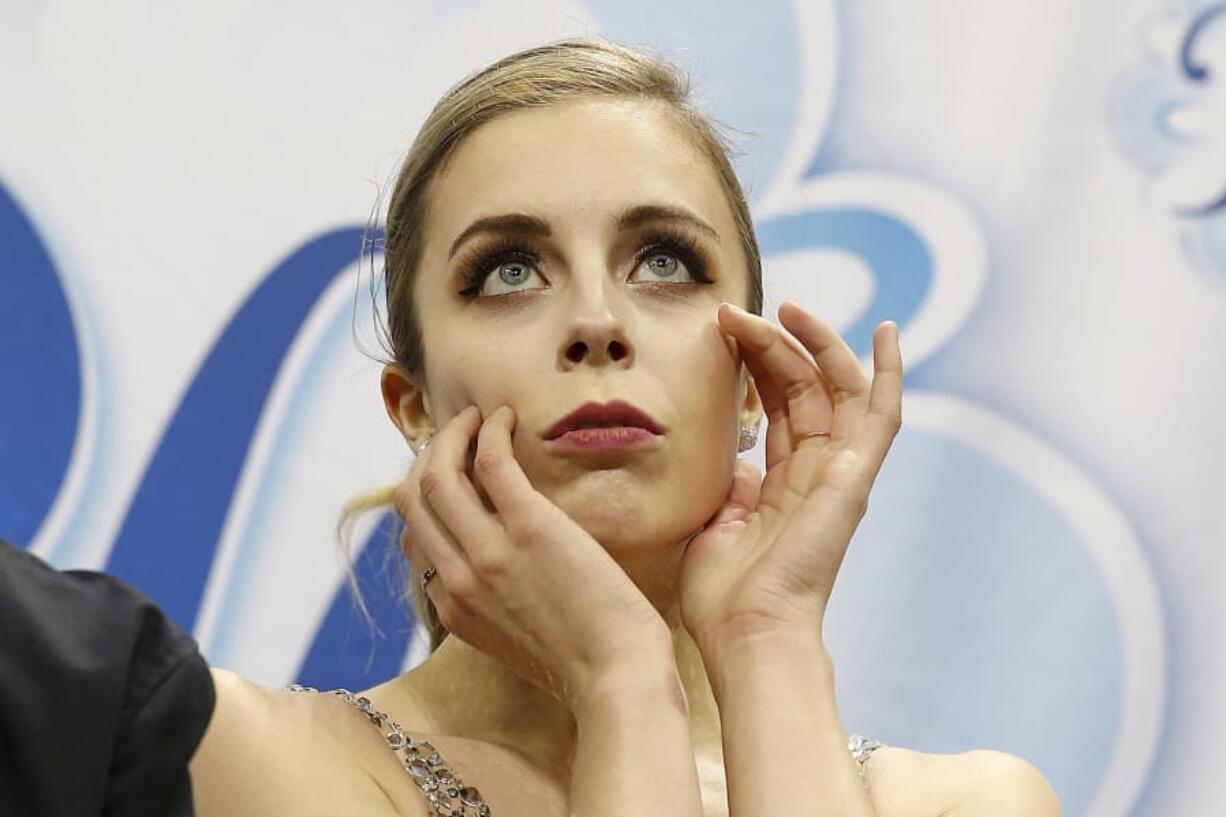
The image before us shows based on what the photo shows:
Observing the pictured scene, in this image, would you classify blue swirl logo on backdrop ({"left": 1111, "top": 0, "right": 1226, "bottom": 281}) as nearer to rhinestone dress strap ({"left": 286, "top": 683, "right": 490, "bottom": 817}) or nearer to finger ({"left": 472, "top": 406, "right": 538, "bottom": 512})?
finger ({"left": 472, "top": 406, "right": 538, "bottom": 512})

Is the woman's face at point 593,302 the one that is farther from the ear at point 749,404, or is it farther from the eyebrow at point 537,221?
the ear at point 749,404

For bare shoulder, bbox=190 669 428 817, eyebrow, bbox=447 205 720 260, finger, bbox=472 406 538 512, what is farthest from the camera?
eyebrow, bbox=447 205 720 260

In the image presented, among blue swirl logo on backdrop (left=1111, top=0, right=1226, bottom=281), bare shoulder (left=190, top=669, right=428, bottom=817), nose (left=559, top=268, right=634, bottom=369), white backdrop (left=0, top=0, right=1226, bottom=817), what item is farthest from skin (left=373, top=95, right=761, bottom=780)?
blue swirl logo on backdrop (left=1111, top=0, right=1226, bottom=281)

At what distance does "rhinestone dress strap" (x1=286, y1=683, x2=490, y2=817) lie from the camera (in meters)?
1.09

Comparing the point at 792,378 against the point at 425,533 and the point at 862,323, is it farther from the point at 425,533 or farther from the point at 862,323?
the point at 862,323

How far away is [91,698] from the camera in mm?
624

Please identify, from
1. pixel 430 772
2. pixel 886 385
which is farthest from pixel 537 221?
pixel 430 772

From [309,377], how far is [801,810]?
884 mm

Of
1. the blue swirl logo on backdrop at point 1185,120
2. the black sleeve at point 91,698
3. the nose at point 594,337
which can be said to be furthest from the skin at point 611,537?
the blue swirl logo on backdrop at point 1185,120

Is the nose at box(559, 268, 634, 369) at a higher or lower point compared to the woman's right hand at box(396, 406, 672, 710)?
higher

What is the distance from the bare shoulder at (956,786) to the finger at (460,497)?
0.36m

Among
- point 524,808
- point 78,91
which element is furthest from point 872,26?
point 524,808

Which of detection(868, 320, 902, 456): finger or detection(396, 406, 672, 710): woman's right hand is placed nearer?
detection(396, 406, 672, 710): woman's right hand

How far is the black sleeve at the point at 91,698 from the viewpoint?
61cm
